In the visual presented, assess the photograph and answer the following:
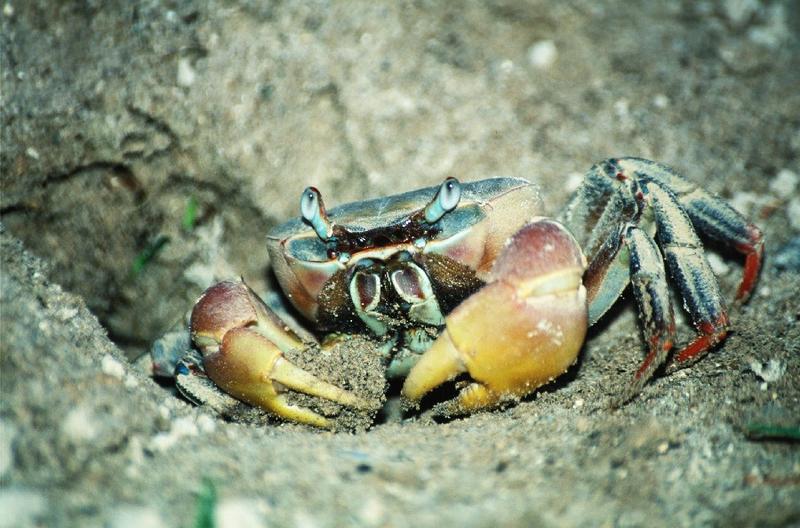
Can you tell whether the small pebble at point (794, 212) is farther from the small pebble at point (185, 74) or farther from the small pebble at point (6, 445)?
the small pebble at point (6, 445)

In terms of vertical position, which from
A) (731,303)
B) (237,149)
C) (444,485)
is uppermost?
(237,149)

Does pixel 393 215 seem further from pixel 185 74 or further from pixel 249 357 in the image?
pixel 185 74

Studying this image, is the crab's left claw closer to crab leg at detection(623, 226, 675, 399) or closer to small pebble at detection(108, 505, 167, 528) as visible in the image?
crab leg at detection(623, 226, 675, 399)

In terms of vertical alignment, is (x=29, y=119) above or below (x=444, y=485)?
above

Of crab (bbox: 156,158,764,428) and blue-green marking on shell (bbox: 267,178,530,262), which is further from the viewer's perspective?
blue-green marking on shell (bbox: 267,178,530,262)

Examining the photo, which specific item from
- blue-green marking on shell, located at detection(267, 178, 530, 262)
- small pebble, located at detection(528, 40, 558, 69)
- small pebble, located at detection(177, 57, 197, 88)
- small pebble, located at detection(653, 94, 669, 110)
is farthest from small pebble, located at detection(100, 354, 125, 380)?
small pebble, located at detection(653, 94, 669, 110)

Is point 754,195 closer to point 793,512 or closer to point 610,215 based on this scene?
point 610,215

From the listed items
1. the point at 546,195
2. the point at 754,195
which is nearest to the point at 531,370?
the point at 546,195
